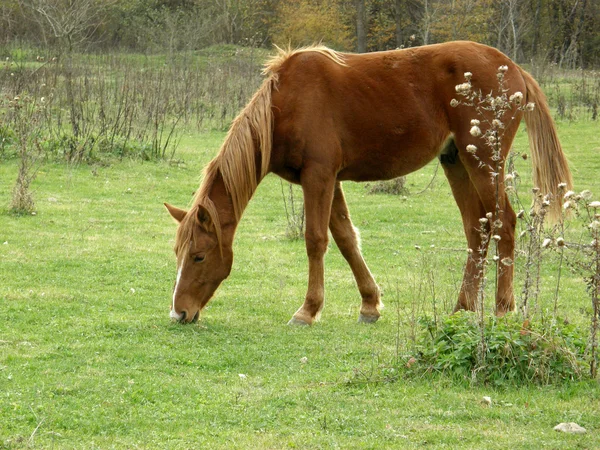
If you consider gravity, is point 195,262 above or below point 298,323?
above

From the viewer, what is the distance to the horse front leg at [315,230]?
639cm

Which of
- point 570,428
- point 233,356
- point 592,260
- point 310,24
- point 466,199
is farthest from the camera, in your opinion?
point 310,24

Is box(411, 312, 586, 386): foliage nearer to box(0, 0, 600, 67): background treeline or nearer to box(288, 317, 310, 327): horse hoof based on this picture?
box(288, 317, 310, 327): horse hoof

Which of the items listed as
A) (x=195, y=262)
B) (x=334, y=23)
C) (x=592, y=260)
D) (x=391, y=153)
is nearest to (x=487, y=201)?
(x=391, y=153)

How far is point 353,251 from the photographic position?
22.6ft

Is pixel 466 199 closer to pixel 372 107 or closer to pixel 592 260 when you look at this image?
pixel 372 107

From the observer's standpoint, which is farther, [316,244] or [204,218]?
[316,244]

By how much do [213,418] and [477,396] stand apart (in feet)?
4.63

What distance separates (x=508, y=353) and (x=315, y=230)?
2146 millimetres

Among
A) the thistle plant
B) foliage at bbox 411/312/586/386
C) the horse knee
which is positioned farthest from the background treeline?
the thistle plant

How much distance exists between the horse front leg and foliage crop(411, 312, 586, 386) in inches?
66.6

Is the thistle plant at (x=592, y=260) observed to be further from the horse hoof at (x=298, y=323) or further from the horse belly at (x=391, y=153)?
the horse hoof at (x=298, y=323)

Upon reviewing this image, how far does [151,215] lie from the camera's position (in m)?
11.4

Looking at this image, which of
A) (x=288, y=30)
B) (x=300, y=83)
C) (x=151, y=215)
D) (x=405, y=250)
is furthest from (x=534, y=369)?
(x=288, y=30)
